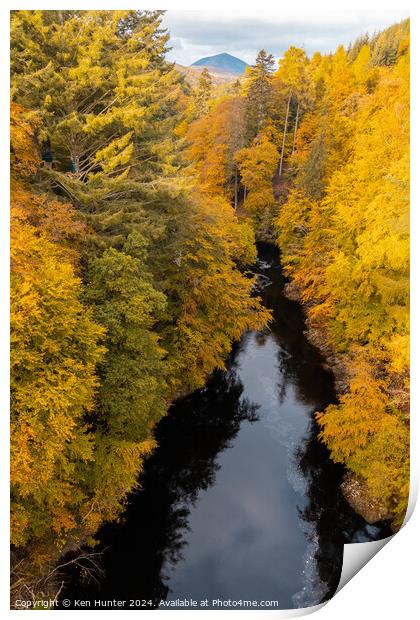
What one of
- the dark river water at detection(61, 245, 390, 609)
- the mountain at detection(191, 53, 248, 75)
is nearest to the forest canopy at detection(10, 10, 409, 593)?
the dark river water at detection(61, 245, 390, 609)

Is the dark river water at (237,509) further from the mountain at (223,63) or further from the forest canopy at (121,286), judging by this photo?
the mountain at (223,63)

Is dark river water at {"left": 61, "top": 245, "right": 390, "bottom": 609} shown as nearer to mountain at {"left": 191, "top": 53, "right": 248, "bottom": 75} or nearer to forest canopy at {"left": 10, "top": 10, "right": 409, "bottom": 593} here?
forest canopy at {"left": 10, "top": 10, "right": 409, "bottom": 593}

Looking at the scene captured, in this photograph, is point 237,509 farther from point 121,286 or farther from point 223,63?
point 223,63

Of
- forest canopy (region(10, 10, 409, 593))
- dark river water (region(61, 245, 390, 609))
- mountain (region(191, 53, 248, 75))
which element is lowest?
dark river water (region(61, 245, 390, 609))

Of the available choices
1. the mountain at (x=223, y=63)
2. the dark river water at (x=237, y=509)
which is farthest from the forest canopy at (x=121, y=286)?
the mountain at (x=223, y=63)
